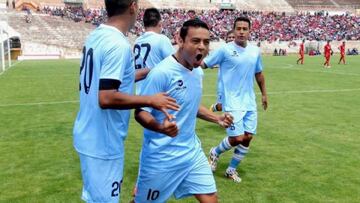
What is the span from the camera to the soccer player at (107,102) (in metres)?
3.15

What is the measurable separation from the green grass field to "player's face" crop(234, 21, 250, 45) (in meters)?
2.13

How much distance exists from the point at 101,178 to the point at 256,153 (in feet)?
18.0

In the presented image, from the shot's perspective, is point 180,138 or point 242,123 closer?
point 180,138

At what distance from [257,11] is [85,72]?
71743mm

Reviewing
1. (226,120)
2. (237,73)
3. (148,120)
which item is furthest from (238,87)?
(148,120)

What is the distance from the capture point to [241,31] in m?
6.73

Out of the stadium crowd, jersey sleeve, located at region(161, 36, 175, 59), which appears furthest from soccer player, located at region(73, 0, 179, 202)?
the stadium crowd

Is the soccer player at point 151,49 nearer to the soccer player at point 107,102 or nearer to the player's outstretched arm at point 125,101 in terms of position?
the soccer player at point 107,102

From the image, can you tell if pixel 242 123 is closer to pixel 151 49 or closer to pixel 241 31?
pixel 241 31

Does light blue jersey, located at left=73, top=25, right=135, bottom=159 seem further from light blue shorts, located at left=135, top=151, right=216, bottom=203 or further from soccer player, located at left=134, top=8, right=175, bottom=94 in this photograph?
soccer player, located at left=134, top=8, right=175, bottom=94

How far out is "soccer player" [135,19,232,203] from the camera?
158 inches

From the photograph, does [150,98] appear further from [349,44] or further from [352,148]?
[349,44]

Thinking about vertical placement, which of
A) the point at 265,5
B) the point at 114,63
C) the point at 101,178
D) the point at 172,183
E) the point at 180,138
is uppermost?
the point at 265,5

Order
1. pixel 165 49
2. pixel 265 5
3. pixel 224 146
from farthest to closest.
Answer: pixel 265 5, pixel 224 146, pixel 165 49
